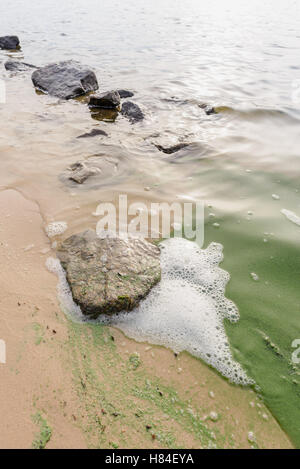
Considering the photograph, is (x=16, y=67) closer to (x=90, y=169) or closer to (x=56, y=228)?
(x=90, y=169)

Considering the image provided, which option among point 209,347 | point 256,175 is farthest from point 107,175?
point 209,347

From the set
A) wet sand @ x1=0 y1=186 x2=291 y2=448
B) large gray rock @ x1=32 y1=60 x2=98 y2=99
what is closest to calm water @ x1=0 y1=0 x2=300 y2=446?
wet sand @ x1=0 y1=186 x2=291 y2=448

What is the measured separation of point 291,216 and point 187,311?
2.01 meters

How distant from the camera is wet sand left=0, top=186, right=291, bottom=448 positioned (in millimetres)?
1965

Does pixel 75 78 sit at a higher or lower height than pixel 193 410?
higher

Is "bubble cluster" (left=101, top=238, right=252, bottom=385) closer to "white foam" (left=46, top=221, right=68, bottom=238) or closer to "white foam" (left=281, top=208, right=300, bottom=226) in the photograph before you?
"white foam" (left=281, top=208, right=300, bottom=226)

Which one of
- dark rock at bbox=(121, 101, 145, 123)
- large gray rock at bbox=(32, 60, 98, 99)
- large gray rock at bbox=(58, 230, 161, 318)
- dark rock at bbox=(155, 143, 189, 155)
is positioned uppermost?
large gray rock at bbox=(32, 60, 98, 99)

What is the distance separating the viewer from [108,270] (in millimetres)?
2920

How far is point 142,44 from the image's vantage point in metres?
13.7

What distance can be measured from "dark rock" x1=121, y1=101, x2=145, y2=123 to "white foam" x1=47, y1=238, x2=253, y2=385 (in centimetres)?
436

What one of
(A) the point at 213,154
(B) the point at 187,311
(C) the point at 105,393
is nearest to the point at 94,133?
(A) the point at 213,154
